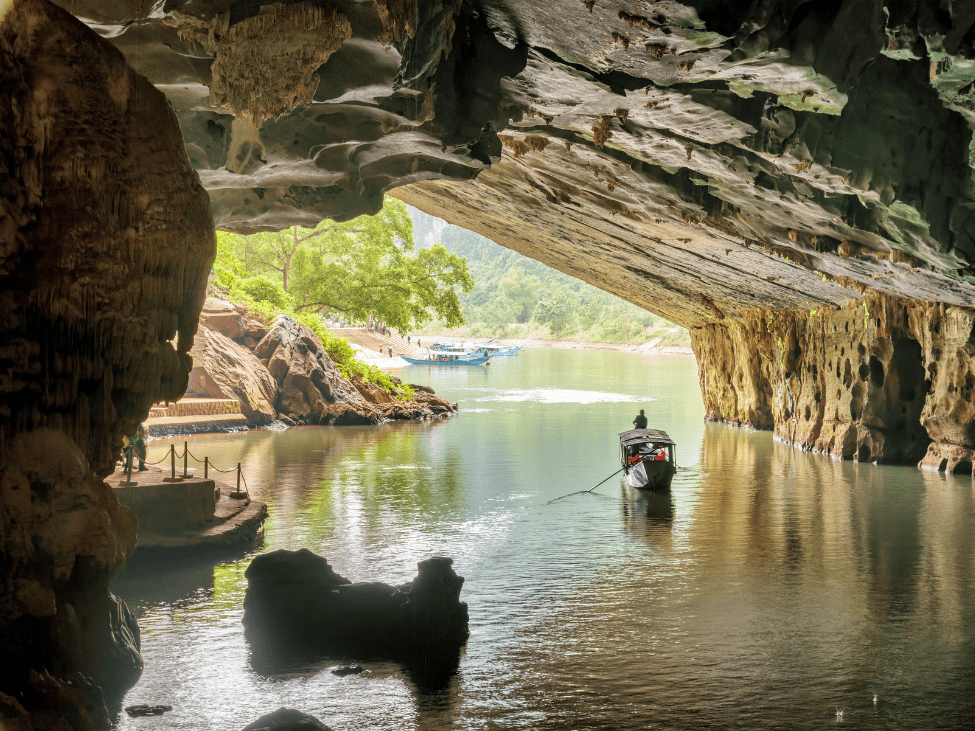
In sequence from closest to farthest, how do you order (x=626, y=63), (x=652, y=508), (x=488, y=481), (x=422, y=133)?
(x=626, y=63)
(x=422, y=133)
(x=652, y=508)
(x=488, y=481)

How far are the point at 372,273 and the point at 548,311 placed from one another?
10522cm

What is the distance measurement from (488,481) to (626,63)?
1544cm

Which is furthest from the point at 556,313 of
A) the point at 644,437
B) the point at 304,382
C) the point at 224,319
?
the point at 644,437

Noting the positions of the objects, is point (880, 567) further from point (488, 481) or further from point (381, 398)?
point (381, 398)

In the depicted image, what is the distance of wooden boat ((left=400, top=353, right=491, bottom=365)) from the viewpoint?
87.1m

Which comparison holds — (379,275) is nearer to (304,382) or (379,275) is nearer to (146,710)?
(304,382)

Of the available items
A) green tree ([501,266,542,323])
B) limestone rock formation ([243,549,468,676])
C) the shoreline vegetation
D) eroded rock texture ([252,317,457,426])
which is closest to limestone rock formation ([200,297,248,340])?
eroded rock texture ([252,317,457,426])

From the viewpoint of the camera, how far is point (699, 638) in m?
11.4

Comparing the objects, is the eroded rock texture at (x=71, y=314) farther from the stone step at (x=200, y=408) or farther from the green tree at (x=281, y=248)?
the green tree at (x=281, y=248)

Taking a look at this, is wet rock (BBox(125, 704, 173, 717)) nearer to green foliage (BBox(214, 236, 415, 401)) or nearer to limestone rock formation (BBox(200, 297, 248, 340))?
limestone rock formation (BBox(200, 297, 248, 340))

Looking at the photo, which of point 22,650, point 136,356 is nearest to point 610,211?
point 136,356

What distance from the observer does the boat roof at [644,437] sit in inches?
931

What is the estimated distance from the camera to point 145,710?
9070mm

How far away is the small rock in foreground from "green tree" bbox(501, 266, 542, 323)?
151 metres
